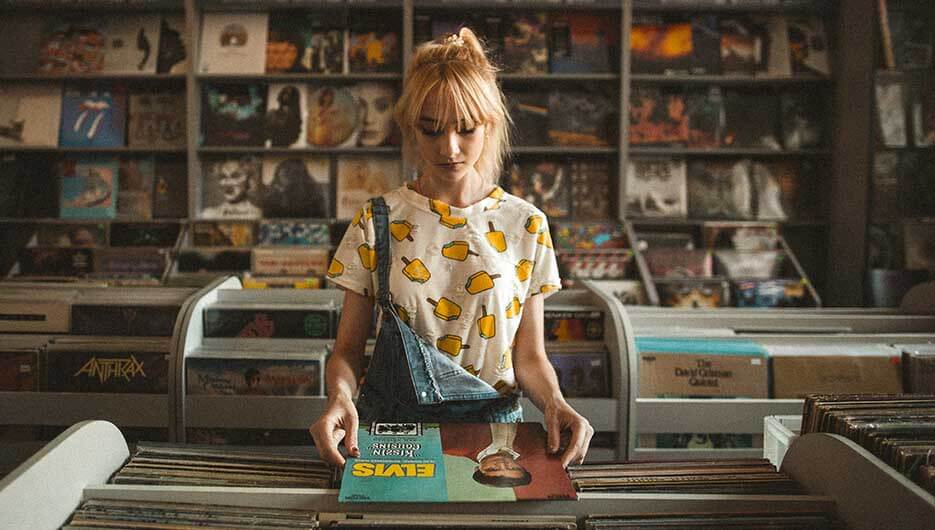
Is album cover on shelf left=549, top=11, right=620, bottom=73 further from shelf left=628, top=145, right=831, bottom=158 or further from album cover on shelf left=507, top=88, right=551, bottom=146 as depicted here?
shelf left=628, top=145, right=831, bottom=158

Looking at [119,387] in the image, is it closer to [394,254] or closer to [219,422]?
[219,422]

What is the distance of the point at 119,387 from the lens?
2133 millimetres

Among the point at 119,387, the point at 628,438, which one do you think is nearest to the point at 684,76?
the point at 628,438

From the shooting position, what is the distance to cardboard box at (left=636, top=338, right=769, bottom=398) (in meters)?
2.06

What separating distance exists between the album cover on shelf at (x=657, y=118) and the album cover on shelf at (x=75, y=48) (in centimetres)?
308

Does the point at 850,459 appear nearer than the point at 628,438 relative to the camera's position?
Yes

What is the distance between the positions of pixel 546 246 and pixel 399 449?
51 cm

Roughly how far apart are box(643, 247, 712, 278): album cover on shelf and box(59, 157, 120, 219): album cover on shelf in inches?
122

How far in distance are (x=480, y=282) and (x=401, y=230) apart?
167 mm

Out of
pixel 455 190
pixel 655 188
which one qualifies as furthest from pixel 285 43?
pixel 455 190

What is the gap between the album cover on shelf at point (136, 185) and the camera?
4312mm

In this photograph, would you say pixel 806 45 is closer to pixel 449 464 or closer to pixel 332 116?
pixel 332 116

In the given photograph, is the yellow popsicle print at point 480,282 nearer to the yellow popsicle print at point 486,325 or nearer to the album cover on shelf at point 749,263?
the yellow popsicle print at point 486,325

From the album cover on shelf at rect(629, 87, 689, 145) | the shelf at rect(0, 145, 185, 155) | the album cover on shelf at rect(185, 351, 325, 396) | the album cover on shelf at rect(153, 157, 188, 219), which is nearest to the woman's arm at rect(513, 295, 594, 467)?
the album cover on shelf at rect(185, 351, 325, 396)
